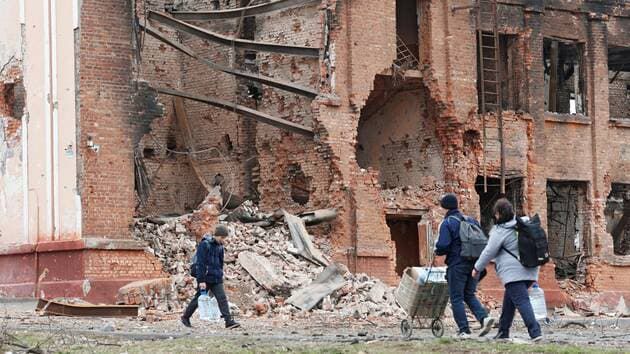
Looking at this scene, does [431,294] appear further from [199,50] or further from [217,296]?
[199,50]

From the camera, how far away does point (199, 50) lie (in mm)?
32812

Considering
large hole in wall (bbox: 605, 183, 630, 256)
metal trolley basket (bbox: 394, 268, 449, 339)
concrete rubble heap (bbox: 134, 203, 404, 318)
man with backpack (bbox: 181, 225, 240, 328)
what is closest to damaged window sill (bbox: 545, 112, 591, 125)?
large hole in wall (bbox: 605, 183, 630, 256)

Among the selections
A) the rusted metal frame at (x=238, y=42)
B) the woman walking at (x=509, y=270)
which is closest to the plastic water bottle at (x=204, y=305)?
the woman walking at (x=509, y=270)

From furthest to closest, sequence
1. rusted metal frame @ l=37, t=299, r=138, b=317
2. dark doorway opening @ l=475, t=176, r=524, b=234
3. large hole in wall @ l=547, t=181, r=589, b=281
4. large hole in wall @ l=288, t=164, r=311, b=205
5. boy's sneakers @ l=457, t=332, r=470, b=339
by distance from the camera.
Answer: large hole in wall @ l=547, t=181, r=589, b=281 → dark doorway opening @ l=475, t=176, r=524, b=234 → large hole in wall @ l=288, t=164, r=311, b=205 → rusted metal frame @ l=37, t=299, r=138, b=317 → boy's sneakers @ l=457, t=332, r=470, b=339

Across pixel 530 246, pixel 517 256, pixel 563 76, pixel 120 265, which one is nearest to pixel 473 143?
pixel 563 76

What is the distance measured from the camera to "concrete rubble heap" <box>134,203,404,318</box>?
26.1m

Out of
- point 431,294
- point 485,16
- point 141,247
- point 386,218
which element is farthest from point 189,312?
point 485,16

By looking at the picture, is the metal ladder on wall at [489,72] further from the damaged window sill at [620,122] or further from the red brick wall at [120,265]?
the red brick wall at [120,265]

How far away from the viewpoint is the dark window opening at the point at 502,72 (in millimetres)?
33656

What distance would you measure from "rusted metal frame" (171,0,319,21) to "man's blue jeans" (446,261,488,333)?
1391 cm

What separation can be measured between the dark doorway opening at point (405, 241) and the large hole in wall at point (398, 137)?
33.5 inches

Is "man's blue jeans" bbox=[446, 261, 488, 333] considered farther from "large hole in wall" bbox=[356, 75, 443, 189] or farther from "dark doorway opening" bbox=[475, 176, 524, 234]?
"dark doorway opening" bbox=[475, 176, 524, 234]

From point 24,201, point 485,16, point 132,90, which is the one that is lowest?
point 24,201

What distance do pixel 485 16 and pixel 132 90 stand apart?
9.59 m
